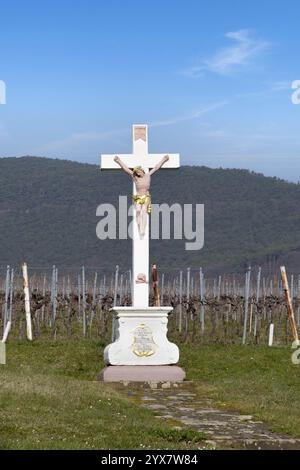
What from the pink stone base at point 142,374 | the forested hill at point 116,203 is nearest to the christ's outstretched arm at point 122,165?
the pink stone base at point 142,374

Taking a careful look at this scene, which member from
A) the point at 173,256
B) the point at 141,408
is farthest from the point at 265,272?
the point at 141,408

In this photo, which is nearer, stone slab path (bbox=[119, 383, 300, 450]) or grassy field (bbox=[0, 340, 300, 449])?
grassy field (bbox=[0, 340, 300, 449])

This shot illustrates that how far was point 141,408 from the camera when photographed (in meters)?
13.1

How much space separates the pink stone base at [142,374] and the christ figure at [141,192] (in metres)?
2.57

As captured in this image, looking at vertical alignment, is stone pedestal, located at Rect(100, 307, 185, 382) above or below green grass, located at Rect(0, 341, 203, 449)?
above

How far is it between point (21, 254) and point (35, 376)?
7085 centimetres

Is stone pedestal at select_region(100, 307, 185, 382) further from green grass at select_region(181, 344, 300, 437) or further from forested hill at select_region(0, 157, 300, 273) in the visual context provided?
forested hill at select_region(0, 157, 300, 273)

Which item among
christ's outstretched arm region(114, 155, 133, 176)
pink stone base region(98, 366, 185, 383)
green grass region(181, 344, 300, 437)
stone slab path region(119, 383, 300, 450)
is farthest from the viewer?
christ's outstretched arm region(114, 155, 133, 176)

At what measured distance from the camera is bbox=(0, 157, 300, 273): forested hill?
85.9 meters

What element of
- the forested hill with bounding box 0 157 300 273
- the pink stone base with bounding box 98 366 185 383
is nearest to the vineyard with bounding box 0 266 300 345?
the pink stone base with bounding box 98 366 185 383

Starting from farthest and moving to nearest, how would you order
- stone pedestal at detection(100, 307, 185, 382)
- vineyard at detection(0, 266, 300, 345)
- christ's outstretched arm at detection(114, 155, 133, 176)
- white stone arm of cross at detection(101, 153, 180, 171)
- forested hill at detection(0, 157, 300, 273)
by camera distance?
forested hill at detection(0, 157, 300, 273) < vineyard at detection(0, 266, 300, 345) < white stone arm of cross at detection(101, 153, 180, 171) < christ's outstretched arm at detection(114, 155, 133, 176) < stone pedestal at detection(100, 307, 185, 382)

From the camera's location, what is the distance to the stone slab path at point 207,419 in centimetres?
1050

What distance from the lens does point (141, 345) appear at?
1672 cm
